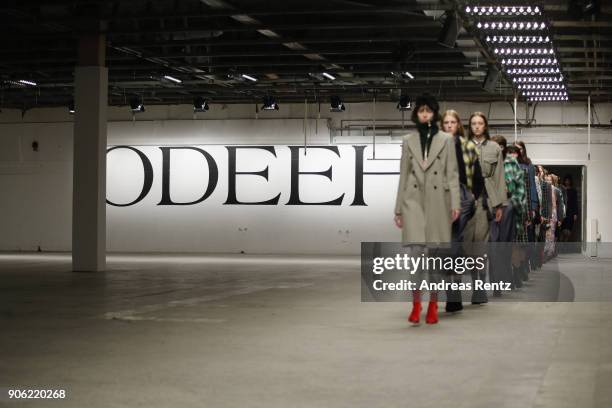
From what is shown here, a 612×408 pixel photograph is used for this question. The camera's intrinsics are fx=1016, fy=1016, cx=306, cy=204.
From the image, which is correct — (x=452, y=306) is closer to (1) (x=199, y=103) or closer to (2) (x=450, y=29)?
(2) (x=450, y=29)

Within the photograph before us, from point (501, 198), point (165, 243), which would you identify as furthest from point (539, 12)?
point (165, 243)

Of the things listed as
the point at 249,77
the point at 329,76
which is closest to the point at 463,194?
the point at 329,76

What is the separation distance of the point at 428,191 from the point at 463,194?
1138 millimetres

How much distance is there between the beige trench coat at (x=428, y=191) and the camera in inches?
297

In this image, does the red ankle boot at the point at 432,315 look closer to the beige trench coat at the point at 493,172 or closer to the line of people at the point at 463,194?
the line of people at the point at 463,194

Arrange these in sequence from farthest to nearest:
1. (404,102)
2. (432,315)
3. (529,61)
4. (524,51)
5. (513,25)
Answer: (404,102)
(529,61)
(524,51)
(513,25)
(432,315)

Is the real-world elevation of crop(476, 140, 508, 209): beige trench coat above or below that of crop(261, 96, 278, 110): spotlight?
below

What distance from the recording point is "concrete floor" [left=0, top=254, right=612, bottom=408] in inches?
179

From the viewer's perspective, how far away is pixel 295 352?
6016 mm

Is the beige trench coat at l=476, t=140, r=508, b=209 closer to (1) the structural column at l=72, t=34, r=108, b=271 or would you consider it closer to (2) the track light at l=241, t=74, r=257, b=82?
(1) the structural column at l=72, t=34, r=108, b=271

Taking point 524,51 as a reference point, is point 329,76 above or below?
above

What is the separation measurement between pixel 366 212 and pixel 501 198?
16.4m

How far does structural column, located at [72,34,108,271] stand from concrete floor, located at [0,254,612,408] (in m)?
5.09

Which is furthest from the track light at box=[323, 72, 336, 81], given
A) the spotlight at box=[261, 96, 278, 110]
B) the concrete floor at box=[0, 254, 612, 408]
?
the concrete floor at box=[0, 254, 612, 408]
